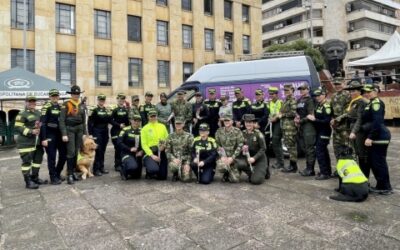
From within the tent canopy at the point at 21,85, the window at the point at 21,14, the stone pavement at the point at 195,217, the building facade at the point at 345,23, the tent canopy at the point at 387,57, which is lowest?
the stone pavement at the point at 195,217

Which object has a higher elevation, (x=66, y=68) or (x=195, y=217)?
(x=66, y=68)

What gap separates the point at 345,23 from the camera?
4647 cm

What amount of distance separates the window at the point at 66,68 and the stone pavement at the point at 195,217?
18.1 metres

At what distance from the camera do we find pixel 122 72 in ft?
83.0

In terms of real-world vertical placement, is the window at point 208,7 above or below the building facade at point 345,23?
below

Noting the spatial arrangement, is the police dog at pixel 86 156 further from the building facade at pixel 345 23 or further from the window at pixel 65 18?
the building facade at pixel 345 23

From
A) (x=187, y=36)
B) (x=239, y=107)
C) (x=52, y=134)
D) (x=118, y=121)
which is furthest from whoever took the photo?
(x=187, y=36)

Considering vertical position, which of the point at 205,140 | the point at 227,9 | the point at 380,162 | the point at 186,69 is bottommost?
the point at 380,162

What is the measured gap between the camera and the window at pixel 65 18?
23062 millimetres

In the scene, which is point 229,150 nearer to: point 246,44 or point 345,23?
point 246,44

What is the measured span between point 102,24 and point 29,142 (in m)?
20.5

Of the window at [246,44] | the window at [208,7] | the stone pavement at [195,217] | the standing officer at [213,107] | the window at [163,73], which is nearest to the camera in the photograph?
the stone pavement at [195,217]

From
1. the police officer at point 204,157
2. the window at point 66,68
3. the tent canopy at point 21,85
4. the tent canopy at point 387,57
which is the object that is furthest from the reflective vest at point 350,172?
the window at point 66,68

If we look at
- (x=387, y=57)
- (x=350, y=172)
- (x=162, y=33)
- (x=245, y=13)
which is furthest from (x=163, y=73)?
(x=350, y=172)
